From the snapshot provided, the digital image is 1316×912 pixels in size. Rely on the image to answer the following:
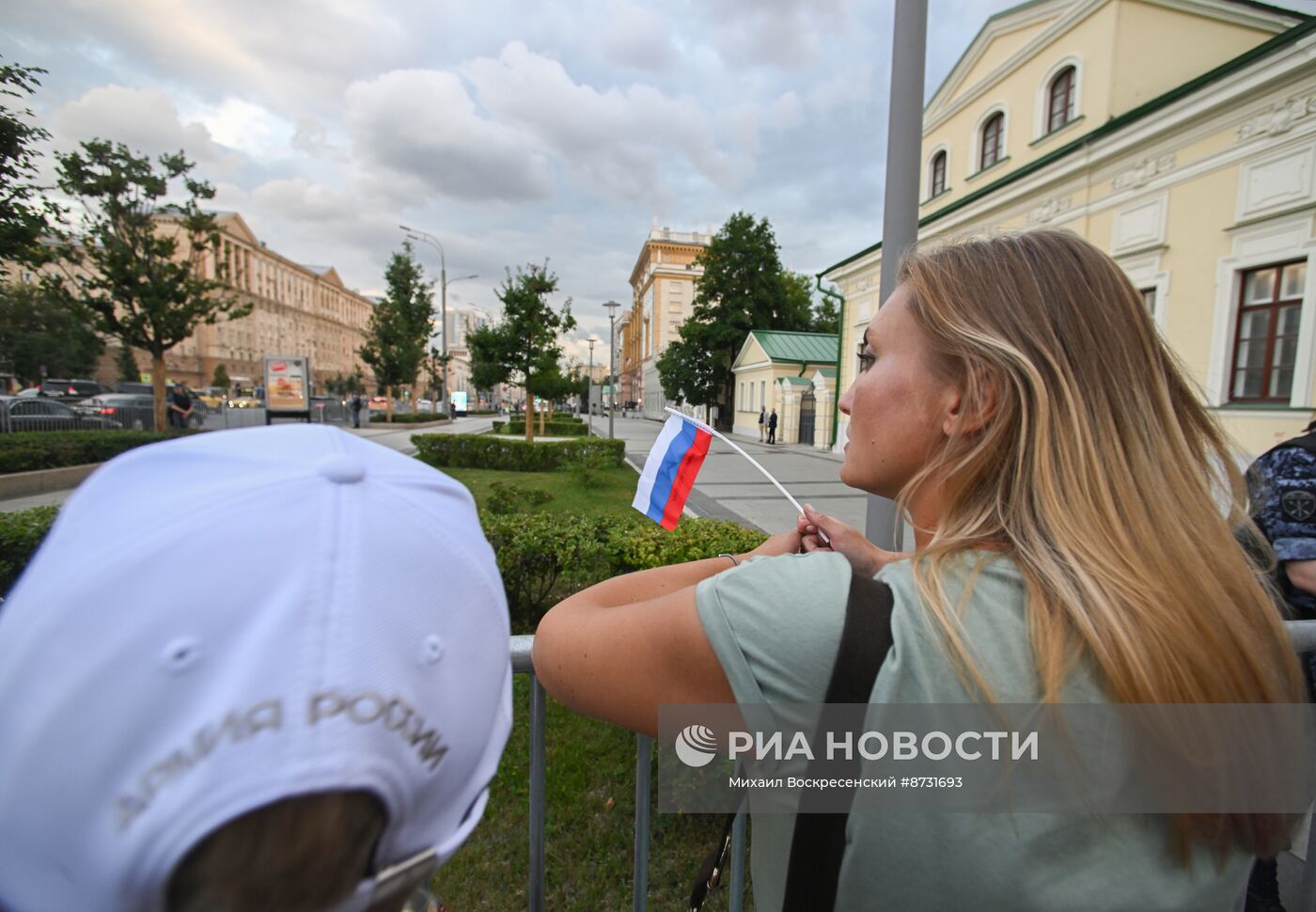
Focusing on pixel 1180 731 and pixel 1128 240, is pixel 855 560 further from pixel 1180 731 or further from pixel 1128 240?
pixel 1128 240

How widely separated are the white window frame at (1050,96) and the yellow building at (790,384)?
11298mm

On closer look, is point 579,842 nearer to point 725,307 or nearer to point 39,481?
point 39,481

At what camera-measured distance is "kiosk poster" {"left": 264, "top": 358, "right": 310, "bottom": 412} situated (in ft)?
77.5

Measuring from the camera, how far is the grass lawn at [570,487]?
9672 mm

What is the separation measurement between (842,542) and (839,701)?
653 millimetres

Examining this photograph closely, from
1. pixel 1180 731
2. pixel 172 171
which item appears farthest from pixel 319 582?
pixel 172 171

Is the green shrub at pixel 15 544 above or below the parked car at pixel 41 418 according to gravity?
below

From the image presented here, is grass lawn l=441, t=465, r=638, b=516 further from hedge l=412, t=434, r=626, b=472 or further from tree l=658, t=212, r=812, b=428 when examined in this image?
tree l=658, t=212, r=812, b=428

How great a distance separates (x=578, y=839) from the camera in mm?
2861

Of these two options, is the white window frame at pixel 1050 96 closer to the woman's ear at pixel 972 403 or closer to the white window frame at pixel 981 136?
the white window frame at pixel 981 136

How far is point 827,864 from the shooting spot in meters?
0.79

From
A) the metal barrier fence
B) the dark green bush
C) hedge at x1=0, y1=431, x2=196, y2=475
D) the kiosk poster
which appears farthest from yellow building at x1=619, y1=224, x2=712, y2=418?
the metal barrier fence

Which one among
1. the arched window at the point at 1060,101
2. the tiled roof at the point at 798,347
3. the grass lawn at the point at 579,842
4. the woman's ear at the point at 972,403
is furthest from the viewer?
the tiled roof at the point at 798,347

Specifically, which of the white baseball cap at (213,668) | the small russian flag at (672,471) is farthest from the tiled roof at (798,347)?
the white baseball cap at (213,668)
